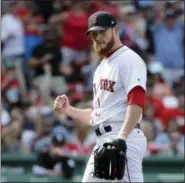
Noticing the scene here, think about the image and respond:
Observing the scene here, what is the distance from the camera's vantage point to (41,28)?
12.5 metres

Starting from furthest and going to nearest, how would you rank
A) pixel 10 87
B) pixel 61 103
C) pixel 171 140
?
1. pixel 10 87
2. pixel 171 140
3. pixel 61 103

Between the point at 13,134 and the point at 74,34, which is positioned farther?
the point at 74,34

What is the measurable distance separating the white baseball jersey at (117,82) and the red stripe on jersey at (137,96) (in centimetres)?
3

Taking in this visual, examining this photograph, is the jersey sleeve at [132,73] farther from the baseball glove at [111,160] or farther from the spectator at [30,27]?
the spectator at [30,27]

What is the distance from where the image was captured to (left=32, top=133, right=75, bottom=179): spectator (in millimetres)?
9367

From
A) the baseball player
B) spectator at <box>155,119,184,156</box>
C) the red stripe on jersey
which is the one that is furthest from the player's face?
spectator at <box>155,119,184,156</box>

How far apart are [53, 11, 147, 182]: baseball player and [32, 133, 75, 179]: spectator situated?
3.62m

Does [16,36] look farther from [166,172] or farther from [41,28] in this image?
[166,172]

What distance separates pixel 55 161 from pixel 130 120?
14.1 ft

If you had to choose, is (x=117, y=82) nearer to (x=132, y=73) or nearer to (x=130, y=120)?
(x=132, y=73)

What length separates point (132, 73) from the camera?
17.8 feet

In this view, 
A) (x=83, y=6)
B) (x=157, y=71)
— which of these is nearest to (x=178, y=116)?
(x=157, y=71)

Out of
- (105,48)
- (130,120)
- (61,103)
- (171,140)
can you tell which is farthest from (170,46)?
(130,120)

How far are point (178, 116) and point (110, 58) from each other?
5.40 m
